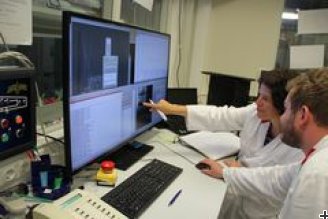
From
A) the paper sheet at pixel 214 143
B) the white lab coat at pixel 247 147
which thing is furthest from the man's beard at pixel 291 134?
the paper sheet at pixel 214 143

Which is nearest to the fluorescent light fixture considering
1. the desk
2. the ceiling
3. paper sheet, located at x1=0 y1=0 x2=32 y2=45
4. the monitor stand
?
the ceiling

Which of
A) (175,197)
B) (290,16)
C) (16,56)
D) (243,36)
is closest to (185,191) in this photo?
(175,197)

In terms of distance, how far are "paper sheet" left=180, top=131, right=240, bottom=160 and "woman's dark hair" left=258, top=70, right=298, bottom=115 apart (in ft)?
1.15

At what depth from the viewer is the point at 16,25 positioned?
3.77 ft

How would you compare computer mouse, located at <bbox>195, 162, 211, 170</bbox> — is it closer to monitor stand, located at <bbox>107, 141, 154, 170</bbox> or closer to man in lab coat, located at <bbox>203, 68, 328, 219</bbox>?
A: man in lab coat, located at <bbox>203, 68, 328, 219</bbox>

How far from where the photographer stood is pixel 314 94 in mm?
1011

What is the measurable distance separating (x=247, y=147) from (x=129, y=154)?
0.60 m

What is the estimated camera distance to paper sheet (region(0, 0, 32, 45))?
3.59 feet

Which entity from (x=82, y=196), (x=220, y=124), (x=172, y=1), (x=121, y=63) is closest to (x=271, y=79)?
(x=220, y=124)

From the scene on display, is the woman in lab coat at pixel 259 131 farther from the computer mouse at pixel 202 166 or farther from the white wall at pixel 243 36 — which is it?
the white wall at pixel 243 36

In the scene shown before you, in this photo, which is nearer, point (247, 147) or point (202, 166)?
point (202, 166)

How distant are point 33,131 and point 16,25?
14.2 inches

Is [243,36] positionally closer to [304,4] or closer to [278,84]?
[304,4]

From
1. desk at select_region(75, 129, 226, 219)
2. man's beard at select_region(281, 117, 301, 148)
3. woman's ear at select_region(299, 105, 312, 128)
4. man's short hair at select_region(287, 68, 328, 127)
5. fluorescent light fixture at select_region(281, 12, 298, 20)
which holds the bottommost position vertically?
desk at select_region(75, 129, 226, 219)
